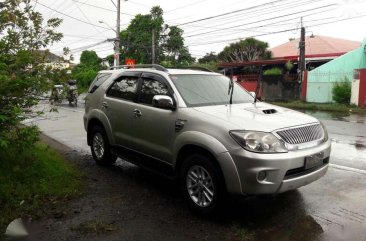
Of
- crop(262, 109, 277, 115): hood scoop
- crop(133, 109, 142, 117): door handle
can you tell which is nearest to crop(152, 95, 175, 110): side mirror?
crop(133, 109, 142, 117): door handle

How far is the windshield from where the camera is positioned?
531 cm

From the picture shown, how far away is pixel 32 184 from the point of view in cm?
557

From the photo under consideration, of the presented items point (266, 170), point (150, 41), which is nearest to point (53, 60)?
point (266, 170)

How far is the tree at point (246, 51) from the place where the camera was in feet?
155

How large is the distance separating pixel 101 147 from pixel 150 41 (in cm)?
3806

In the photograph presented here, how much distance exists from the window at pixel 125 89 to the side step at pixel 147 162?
2.78ft

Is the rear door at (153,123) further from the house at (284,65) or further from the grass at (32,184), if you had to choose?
the house at (284,65)

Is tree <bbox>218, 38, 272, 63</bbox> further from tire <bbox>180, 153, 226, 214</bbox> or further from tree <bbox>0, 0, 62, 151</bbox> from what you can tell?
tire <bbox>180, 153, 226, 214</bbox>

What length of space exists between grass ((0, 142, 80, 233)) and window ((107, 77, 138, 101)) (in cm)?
147

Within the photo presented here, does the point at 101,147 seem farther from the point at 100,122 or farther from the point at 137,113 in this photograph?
the point at 137,113

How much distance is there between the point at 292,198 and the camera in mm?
5223

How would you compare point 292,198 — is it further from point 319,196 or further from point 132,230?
point 132,230

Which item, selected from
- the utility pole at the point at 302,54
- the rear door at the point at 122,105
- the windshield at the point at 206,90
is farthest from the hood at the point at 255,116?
the utility pole at the point at 302,54

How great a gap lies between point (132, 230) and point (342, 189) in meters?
3.13
